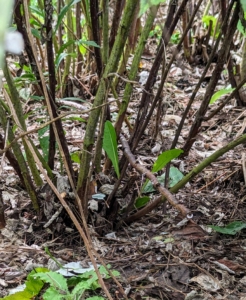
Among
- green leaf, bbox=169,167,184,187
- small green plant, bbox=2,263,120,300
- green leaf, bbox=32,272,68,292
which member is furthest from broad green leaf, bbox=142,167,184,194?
green leaf, bbox=32,272,68,292

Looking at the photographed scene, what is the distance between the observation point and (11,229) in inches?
51.1

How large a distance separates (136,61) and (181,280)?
750mm

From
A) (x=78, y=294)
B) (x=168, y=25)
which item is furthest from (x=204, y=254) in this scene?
(x=168, y=25)

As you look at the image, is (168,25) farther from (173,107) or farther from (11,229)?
(173,107)

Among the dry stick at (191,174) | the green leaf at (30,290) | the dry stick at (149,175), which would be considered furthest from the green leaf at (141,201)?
the green leaf at (30,290)

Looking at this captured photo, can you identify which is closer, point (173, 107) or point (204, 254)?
Result: point (204, 254)

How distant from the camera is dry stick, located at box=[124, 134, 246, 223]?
1.07 meters

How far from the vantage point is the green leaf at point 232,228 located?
1.27m

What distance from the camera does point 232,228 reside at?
4.23ft

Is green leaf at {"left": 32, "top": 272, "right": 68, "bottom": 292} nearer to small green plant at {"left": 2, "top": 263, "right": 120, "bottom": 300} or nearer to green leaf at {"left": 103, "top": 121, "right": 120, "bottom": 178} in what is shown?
small green plant at {"left": 2, "top": 263, "right": 120, "bottom": 300}

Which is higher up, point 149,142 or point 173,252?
point 149,142

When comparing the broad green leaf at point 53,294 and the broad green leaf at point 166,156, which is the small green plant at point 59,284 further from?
the broad green leaf at point 166,156

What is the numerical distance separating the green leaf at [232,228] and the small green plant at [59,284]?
1.37 feet

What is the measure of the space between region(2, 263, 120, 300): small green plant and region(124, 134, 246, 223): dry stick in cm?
27
